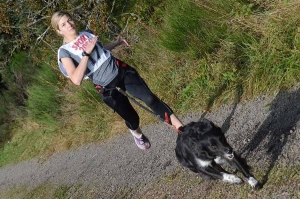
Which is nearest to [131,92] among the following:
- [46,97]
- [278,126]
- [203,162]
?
[203,162]

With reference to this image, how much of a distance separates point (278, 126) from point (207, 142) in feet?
3.84

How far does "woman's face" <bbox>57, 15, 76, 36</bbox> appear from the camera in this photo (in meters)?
4.34

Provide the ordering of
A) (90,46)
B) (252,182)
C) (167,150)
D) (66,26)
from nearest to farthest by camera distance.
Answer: (252,182) < (90,46) < (66,26) < (167,150)

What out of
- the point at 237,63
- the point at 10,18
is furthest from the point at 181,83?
the point at 10,18

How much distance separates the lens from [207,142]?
3736 mm

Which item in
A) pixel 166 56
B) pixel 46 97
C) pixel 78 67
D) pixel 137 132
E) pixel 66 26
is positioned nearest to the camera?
pixel 78 67

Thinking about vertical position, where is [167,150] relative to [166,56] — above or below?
below

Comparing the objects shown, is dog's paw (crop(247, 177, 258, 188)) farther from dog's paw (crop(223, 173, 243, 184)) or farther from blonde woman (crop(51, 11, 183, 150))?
blonde woman (crop(51, 11, 183, 150))

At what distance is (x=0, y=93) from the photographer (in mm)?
13969

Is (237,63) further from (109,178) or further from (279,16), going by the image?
(109,178)

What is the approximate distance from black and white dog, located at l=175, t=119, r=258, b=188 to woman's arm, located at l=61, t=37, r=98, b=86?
3.74 ft

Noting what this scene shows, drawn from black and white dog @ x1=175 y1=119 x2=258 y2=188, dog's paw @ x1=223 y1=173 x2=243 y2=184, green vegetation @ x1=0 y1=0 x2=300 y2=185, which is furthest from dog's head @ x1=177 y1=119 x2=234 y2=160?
green vegetation @ x1=0 y1=0 x2=300 y2=185

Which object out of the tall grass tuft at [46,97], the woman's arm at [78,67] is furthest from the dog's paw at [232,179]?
the tall grass tuft at [46,97]

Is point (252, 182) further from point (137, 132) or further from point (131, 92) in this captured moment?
point (137, 132)
